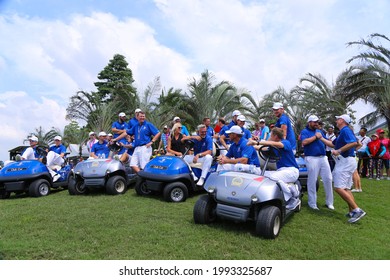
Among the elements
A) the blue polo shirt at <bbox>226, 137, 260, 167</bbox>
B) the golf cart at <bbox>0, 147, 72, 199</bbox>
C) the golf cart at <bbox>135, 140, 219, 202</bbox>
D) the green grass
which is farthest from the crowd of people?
the green grass

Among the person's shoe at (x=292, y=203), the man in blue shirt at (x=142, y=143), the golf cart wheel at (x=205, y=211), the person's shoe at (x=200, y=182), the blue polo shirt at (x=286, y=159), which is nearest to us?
the golf cart wheel at (x=205, y=211)

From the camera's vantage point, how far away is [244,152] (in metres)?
5.74

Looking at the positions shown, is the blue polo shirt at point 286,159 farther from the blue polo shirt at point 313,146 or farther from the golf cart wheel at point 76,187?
the golf cart wheel at point 76,187

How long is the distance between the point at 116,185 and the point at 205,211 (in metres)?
3.37

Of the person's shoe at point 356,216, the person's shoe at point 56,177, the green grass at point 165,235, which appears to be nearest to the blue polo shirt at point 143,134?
the green grass at point 165,235

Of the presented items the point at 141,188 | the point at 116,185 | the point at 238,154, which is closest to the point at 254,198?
the point at 238,154

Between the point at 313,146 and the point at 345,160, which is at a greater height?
the point at 313,146

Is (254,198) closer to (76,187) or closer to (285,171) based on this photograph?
(285,171)

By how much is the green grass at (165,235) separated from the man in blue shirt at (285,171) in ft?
1.46

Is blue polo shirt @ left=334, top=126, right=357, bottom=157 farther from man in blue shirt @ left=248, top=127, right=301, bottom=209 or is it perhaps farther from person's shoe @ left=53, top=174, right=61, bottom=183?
person's shoe @ left=53, top=174, right=61, bottom=183

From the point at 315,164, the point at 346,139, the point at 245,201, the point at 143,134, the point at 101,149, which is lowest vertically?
the point at 245,201

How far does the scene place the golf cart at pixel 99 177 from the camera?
757cm

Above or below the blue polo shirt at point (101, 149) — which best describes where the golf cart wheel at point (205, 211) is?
below
